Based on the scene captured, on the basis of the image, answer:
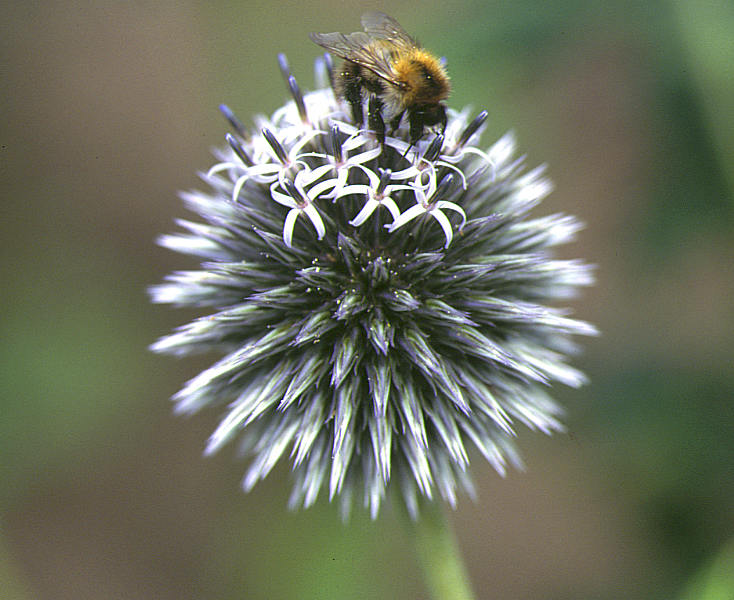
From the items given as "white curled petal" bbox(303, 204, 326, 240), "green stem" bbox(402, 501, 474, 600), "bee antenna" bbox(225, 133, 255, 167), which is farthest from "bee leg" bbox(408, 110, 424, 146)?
"green stem" bbox(402, 501, 474, 600)

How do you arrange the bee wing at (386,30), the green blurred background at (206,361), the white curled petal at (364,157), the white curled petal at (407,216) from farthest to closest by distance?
the green blurred background at (206,361)
the bee wing at (386,30)
the white curled petal at (364,157)
the white curled petal at (407,216)

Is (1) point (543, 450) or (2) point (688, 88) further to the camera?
(1) point (543, 450)

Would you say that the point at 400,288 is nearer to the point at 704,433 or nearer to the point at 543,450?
the point at 704,433

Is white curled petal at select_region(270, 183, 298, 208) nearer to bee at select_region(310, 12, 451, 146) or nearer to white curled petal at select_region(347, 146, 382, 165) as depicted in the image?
white curled petal at select_region(347, 146, 382, 165)

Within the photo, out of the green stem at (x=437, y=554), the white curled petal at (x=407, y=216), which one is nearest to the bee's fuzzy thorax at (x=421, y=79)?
the white curled petal at (x=407, y=216)

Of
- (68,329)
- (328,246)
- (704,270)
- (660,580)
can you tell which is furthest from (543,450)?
(68,329)

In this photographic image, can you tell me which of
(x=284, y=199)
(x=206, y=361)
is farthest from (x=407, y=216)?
(x=206, y=361)

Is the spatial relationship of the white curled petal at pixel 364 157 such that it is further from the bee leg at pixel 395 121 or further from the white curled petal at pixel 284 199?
the white curled petal at pixel 284 199
